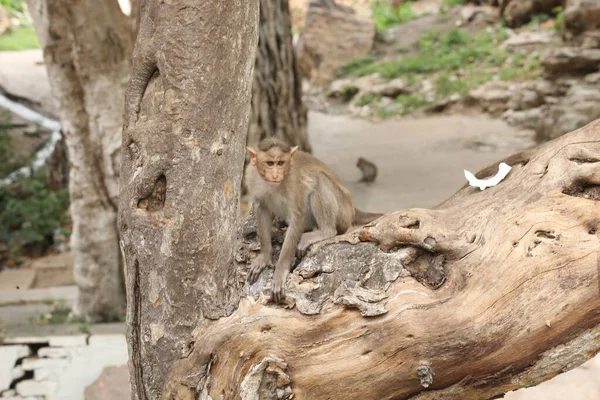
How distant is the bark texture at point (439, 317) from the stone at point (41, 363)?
3.02 m

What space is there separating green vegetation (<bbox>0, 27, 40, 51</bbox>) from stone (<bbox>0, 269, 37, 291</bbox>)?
39.5 feet

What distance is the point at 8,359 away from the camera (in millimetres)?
5707

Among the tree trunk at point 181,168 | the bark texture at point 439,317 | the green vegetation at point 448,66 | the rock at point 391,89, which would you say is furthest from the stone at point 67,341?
the rock at point 391,89

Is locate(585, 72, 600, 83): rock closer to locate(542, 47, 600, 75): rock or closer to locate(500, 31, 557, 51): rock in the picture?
locate(542, 47, 600, 75): rock

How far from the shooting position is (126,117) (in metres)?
3.11

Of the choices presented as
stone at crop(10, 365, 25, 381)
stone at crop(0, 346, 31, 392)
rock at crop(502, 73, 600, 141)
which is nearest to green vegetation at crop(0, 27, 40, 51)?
rock at crop(502, 73, 600, 141)

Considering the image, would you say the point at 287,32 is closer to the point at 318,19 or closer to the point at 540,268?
the point at 540,268

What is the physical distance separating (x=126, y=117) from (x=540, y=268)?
76.5 inches

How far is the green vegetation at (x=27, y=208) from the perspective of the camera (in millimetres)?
11641

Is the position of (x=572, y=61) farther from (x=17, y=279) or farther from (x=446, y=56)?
(x=17, y=279)

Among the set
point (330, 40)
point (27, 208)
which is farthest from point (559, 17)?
point (27, 208)

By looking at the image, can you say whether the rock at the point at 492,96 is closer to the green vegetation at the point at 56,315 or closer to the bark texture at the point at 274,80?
the bark texture at the point at 274,80

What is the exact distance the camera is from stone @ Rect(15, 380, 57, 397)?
555cm

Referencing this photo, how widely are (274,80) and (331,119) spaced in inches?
289
